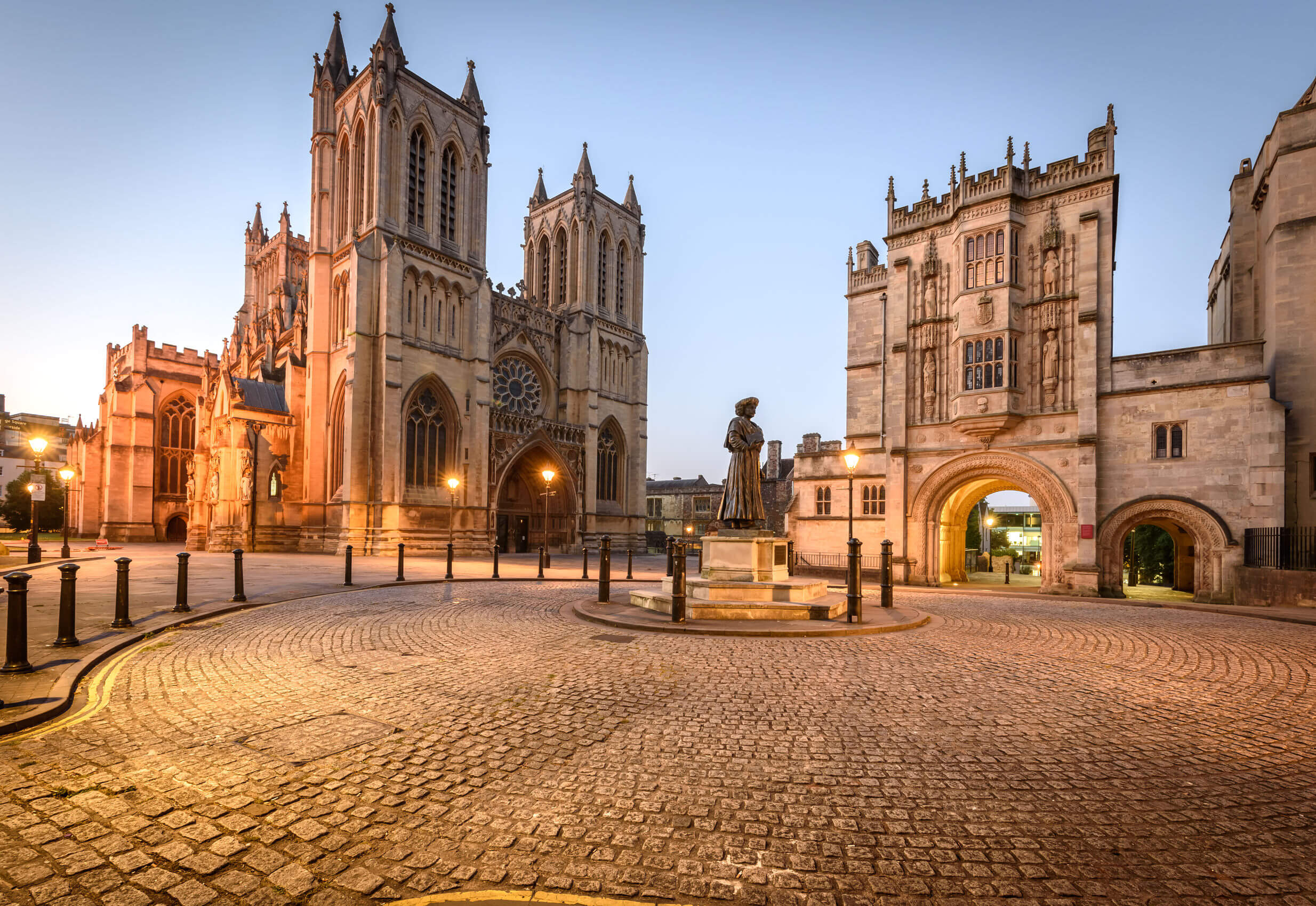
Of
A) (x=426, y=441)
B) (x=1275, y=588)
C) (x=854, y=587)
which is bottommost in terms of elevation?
(x=1275, y=588)

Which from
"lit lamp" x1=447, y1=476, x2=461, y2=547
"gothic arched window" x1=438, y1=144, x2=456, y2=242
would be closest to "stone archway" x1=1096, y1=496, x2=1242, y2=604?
"lit lamp" x1=447, y1=476, x2=461, y2=547

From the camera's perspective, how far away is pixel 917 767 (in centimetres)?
411

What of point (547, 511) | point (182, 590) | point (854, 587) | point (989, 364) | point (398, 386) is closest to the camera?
point (854, 587)

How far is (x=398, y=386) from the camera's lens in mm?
29688

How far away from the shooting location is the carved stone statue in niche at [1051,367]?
63.6 feet

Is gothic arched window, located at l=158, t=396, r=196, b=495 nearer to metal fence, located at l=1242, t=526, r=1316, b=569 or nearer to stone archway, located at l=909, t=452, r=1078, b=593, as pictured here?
stone archway, located at l=909, t=452, r=1078, b=593

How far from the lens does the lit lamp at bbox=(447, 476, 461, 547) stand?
27031 millimetres

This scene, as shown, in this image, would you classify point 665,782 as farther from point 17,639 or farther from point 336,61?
point 336,61

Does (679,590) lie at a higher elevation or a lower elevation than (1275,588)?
higher

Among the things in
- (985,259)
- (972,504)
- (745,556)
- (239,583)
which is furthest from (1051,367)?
(239,583)

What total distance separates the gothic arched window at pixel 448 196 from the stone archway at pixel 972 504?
1101 inches

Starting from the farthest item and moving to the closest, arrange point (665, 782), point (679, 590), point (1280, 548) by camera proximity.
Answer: point (1280, 548) → point (679, 590) → point (665, 782)

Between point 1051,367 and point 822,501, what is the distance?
354 inches

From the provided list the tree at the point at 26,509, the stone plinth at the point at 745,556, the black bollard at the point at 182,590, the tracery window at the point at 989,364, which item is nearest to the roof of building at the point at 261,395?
the black bollard at the point at 182,590
